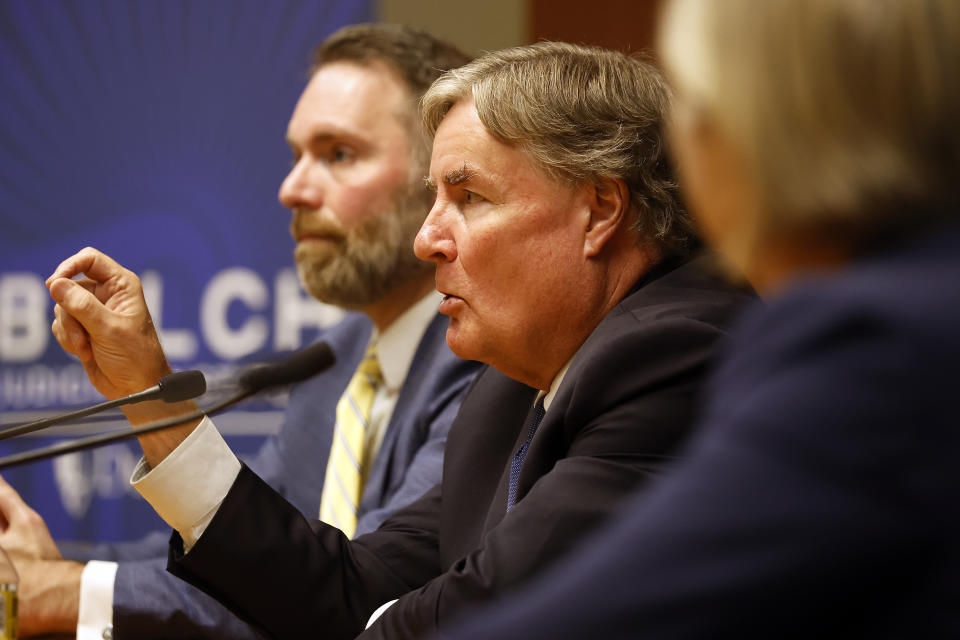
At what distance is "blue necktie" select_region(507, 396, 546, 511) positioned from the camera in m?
1.24

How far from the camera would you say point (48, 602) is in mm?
1518

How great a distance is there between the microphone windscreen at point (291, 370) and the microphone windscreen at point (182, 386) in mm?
189

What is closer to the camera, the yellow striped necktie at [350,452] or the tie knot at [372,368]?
the yellow striped necktie at [350,452]

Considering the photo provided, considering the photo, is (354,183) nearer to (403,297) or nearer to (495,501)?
(403,297)

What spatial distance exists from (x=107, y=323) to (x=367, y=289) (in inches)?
30.6

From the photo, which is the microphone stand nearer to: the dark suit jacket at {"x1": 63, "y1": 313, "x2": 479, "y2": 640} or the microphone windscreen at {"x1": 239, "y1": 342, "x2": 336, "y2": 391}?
the microphone windscreen at {"x1": 239, "y1": 342, "x2": 336, "y2": 391}

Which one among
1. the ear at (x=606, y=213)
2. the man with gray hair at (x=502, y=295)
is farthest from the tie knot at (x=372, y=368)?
the ear at (x=606, y=213)

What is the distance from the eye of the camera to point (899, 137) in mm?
541

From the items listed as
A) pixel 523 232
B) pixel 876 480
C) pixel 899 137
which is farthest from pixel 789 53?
pixel 523 232

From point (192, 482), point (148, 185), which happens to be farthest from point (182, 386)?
point (148, 185)

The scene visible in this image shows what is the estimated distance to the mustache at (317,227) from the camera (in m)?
2.16

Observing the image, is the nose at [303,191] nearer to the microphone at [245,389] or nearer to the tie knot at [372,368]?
the tie knot at [372,368]

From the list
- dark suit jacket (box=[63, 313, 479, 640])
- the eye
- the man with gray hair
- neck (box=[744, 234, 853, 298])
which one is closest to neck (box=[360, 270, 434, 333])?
dark suit jacket (box=[63, 313, 479, 640])

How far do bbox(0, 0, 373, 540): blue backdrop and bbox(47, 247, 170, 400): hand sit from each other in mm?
1614
